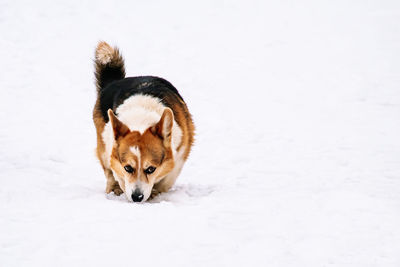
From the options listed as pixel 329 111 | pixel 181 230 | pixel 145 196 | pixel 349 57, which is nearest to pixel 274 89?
pixel 329 111

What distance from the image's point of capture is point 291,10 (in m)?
14.5

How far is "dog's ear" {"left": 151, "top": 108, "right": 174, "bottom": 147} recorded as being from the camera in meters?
4.44

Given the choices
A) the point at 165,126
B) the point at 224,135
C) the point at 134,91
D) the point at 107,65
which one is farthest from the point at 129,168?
the point at 224,135

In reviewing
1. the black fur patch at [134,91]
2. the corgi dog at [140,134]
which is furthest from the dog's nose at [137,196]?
the black fur patch at [134,91]

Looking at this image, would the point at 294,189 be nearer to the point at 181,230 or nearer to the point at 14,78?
the point at 181,230

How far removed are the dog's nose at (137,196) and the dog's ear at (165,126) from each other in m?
0.55

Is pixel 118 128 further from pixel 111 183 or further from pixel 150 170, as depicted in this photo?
pixel 111 183

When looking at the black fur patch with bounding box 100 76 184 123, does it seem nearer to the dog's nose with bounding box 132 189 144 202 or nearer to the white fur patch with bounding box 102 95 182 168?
the white fur patch with bounding box 102 95 182 168

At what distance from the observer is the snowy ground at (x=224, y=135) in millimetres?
3436

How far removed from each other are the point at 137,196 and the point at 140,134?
1.92 feet

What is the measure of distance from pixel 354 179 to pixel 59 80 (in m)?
7.16

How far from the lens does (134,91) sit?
16.8 ft

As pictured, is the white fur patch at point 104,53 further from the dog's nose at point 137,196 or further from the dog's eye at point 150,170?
the dog's nose at point 137,196

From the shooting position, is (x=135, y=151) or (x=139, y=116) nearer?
(x=135, y=151)
